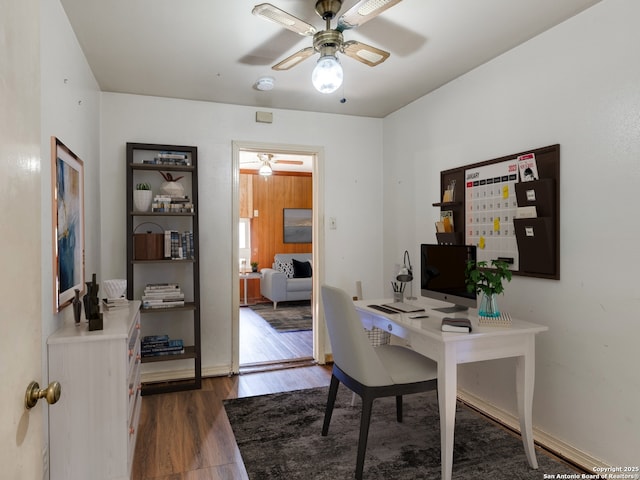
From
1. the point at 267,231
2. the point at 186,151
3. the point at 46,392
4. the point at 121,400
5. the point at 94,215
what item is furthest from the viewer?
the point at 267,231

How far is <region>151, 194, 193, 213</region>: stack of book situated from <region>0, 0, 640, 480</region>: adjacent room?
0.03 meters

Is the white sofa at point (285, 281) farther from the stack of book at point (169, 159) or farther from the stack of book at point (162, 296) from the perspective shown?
the stack of book at point (169, 159)

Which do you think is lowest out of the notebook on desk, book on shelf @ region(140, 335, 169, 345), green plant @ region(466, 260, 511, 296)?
book on shelf @ region(140, 335, 169, 345)

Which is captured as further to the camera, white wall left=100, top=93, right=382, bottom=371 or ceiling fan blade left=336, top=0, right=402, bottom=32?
white wall left=100, top=93, right=382, bottom=371

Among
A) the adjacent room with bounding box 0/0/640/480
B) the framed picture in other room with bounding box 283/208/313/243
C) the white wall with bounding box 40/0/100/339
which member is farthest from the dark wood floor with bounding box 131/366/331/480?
the framed picture in other room with bounding box 283/208/313/243

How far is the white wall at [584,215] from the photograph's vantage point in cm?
211

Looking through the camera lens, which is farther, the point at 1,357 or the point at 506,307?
the point at 506,307

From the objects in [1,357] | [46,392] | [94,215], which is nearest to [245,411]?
[94,215]

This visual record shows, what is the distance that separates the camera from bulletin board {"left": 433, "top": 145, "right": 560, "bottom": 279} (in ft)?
8.14

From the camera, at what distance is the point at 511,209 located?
9.13ft

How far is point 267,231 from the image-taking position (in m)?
8.25

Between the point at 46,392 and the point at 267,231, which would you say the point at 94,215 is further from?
the point at 267,231

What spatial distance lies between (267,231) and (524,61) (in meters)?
6.08

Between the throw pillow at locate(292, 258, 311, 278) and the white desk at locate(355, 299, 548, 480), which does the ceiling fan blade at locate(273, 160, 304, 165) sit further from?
the white desk at locate(355, 299, 548, 480)
